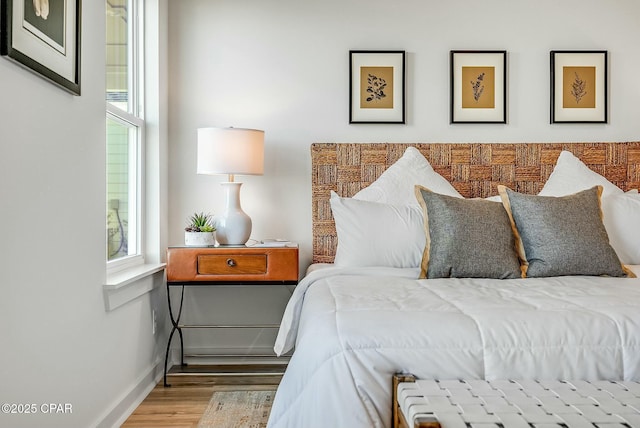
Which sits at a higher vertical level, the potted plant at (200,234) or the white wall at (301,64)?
the white wall at (301,64)

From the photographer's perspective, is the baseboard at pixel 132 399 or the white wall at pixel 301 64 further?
the white wall at pixel 301 64

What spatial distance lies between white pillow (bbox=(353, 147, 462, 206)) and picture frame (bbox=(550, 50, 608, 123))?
3.01 feet

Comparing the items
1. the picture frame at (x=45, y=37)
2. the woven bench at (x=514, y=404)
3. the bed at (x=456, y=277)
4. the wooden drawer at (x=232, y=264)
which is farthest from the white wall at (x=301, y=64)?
the woven bench at (x=514, y=404)

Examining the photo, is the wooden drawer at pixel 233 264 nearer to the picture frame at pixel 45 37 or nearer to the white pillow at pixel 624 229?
the picture frame at pixel 45 37

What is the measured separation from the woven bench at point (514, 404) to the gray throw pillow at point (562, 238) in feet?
3.58

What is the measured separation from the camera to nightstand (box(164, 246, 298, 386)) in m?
3.02

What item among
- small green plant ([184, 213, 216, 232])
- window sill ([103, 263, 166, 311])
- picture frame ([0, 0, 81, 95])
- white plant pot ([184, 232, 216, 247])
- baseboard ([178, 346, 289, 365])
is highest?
picture frame ([0, 0, 81, 95])

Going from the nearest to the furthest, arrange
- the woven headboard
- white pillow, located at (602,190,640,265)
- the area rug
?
the area rug, white pillow, located at (602,190,640,265), the woven headboard

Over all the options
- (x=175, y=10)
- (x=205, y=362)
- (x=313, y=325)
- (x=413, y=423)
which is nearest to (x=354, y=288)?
(x=313, y=325)

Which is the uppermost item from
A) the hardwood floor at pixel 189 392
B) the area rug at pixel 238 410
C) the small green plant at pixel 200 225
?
the small green plant at pixel 200 225

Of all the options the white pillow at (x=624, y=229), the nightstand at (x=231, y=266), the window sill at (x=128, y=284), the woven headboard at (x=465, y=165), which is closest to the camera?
the window sill at (x=128, y=284)

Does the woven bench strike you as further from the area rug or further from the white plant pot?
the white plant pot

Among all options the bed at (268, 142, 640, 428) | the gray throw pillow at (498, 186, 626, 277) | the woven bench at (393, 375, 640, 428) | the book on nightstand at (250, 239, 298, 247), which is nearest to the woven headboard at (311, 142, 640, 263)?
the bed at (268, 142, 640, 428)

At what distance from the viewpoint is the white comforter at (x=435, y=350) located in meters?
1.57
